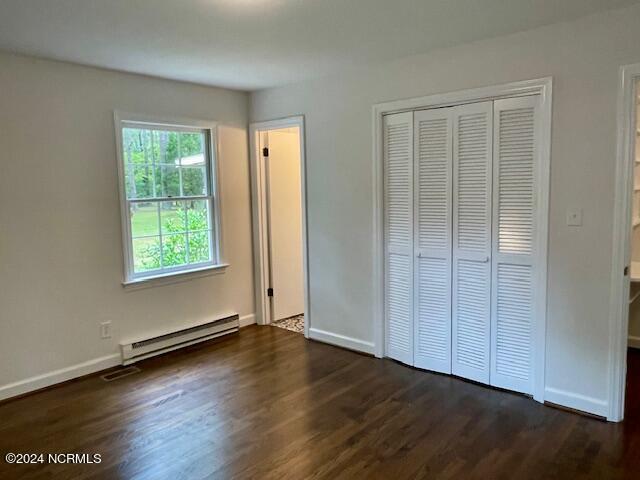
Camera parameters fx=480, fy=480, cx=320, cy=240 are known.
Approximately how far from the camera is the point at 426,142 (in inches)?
137

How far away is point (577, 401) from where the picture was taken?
294 centimetres

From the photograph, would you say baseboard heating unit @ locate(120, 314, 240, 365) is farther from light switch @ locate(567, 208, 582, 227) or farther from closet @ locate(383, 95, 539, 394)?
light switch @ locate(567, 208, 582, 227)

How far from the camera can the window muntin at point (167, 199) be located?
394 cm

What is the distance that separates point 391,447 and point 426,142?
2067 millimetres

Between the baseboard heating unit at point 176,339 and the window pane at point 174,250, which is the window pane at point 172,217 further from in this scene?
the baseboard heating unit at point 176,339

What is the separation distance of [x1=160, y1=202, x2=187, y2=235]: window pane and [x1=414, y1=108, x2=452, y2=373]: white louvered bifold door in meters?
2.07

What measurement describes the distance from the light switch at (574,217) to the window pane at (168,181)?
10.1 feet

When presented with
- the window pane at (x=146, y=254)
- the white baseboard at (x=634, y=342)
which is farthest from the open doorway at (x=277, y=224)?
the white baseboard at (x=634, y=342)

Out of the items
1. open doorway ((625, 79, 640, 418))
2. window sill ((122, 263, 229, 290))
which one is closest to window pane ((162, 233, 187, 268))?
window sill ((122, 263, 229, 290))

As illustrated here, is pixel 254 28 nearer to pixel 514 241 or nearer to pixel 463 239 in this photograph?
pixel 463 239

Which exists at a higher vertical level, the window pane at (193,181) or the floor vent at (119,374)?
the window pane at (193,181)

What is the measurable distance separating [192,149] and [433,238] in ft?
7.54

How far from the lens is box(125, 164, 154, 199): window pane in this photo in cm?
391

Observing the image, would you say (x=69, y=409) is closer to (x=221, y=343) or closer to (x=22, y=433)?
(x=22, y=433)
